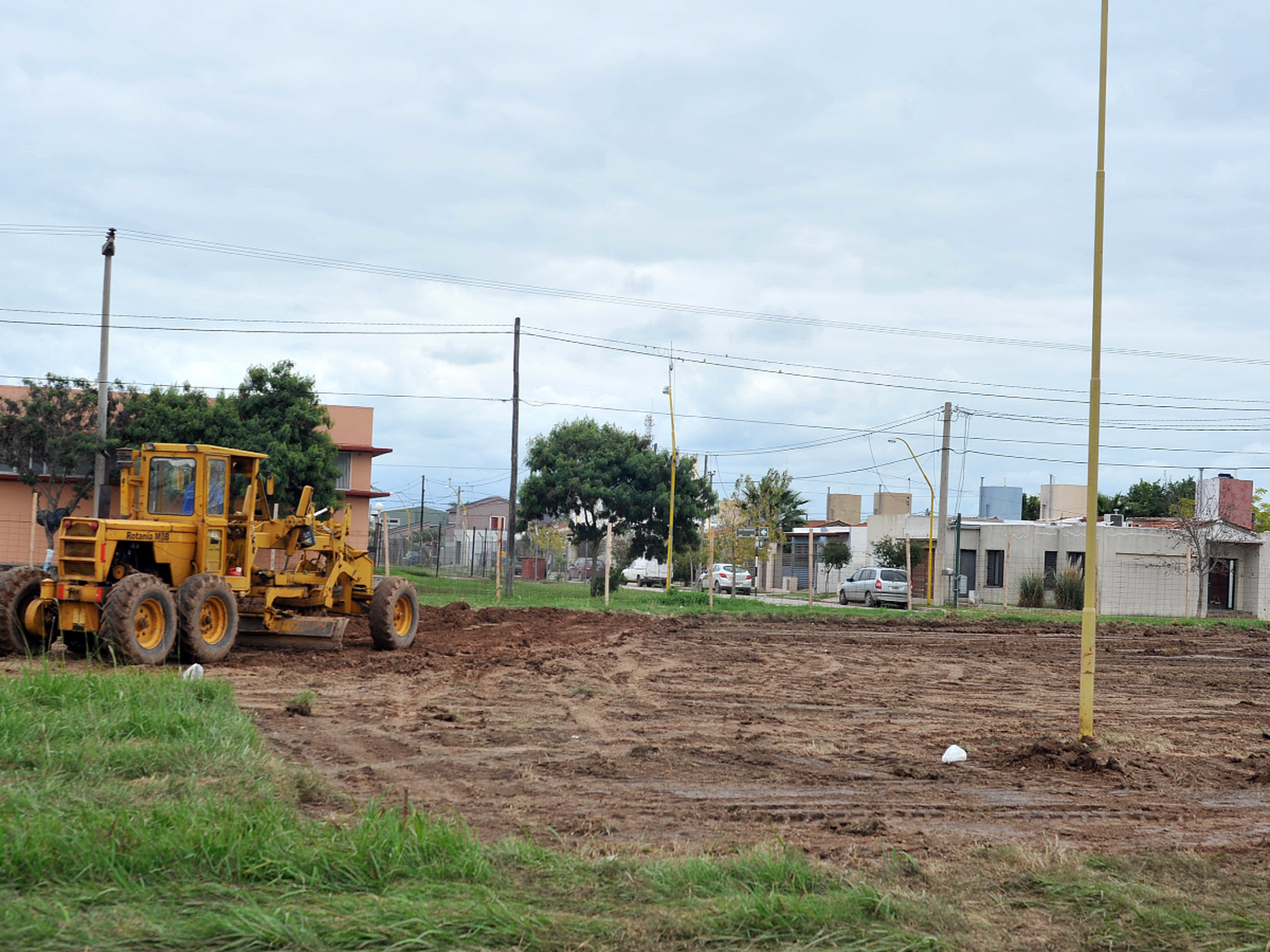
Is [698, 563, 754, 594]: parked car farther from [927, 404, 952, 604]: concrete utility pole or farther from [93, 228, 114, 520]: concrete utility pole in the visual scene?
[93, 228, 114, 520]: concrete utility pole

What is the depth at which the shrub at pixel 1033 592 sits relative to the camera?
42.3 m

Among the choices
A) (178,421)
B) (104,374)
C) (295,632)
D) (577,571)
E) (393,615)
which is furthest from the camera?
(577,571)

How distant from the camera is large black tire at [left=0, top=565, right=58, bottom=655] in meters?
14.2

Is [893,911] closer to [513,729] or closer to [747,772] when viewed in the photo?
[747,772]

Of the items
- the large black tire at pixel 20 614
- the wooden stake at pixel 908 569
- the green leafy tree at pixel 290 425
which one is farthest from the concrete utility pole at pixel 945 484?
the large black tire at pixel 20 614

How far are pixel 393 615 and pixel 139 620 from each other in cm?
434

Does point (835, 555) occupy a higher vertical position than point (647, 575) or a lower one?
higher

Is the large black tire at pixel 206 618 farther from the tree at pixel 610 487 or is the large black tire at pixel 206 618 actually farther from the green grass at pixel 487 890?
the tree at pixel 610 487

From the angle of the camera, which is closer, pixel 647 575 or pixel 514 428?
pixel 514 428

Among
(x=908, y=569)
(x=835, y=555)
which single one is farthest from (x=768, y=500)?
(x=908, y=569)

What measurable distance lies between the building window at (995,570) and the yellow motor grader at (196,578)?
34.7 m

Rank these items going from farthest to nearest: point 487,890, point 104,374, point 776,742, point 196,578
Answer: point 104,374, point 196,578, point 776,742, point 487,890

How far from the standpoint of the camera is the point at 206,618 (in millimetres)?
14945

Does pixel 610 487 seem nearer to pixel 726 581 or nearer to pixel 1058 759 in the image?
pixel 726 581
